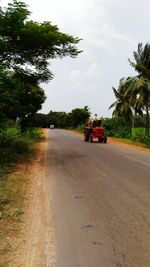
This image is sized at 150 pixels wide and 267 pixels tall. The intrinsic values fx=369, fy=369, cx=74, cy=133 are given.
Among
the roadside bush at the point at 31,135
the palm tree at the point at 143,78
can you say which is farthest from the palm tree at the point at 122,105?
the roadside bush at the point at 31,135

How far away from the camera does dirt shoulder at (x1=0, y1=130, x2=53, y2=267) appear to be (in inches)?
212

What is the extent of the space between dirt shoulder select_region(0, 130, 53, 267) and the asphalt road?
20 cm

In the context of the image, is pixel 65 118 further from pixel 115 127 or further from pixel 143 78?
pixel 143 78

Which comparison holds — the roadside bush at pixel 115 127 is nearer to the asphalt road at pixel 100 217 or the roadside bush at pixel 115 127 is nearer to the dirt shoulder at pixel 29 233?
the asphalt road at pixel 100 217

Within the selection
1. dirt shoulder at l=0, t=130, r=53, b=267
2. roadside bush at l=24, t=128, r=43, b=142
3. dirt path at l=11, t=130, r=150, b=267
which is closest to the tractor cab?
roadside bush at l=24, t=128, r=43, b=142

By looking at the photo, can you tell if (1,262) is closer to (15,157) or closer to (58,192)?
(58,192)

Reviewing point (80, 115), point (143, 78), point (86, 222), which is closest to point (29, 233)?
point (86, 222)

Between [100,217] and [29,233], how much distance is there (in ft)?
5.37

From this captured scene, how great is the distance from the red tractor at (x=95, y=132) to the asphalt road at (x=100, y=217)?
1774 cm

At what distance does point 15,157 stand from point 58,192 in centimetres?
732

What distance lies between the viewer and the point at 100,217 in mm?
7469

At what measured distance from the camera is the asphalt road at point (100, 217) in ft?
18.0

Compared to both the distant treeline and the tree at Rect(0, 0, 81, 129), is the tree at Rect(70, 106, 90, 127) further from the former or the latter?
the tree at Rect(0, 0, 81, 129)

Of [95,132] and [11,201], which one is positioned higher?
[95,132]
